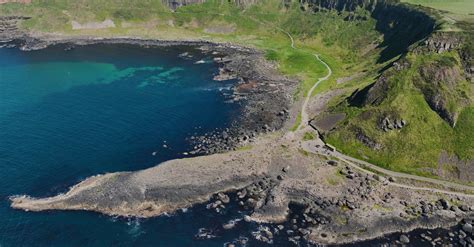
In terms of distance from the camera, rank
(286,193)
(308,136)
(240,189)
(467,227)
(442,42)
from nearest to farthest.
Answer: (467,227), (286,193), (240,189), (308,136), (442,42)

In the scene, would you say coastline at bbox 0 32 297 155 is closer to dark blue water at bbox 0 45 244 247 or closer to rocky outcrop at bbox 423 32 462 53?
dark blue water at bbox 0 45 244 247

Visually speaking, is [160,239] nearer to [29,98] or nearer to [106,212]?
[106,212]

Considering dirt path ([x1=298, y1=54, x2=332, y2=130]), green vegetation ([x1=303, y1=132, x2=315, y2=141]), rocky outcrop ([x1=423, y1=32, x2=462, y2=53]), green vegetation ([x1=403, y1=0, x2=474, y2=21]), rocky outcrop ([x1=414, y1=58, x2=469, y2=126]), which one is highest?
green vegetation ([x1=403, y1=0, x2=474, y2=21])

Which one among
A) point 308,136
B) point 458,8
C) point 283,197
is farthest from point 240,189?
point 458,8

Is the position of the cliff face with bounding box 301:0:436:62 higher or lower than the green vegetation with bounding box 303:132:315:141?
higher

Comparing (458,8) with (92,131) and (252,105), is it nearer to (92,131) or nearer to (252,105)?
(252,105)

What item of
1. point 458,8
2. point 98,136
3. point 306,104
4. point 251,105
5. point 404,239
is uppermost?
point 458,8

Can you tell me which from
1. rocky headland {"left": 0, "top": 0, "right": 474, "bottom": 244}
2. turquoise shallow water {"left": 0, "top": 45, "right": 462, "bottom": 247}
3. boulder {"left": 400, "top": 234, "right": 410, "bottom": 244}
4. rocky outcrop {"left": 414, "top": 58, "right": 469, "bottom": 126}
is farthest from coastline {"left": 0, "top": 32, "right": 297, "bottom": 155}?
boulder {"left": 400, "top": 234, "right": 410, "bottom": 244}

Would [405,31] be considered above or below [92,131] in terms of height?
above

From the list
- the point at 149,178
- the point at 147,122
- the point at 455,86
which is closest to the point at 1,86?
the point at 147,122
